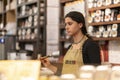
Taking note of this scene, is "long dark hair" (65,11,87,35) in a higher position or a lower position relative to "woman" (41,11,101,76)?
higher

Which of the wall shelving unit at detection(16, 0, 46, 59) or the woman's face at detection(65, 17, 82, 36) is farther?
the wall shelving unit at detection(16, 0, 46, 59)

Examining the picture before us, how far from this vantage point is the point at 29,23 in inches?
219

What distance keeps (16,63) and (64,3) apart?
10.5 ft

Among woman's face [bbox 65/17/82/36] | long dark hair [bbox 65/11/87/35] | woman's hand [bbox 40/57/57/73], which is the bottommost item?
woman's hand [bbox 40/57/57/73]

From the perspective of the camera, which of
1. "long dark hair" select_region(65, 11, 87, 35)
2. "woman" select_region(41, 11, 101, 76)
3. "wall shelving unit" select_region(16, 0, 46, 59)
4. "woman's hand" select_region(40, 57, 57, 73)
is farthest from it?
"wall shelving unit" select_region(16, 0, 46, 59)

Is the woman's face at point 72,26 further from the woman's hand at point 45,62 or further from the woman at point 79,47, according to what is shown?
the woman's hand at point 45,62

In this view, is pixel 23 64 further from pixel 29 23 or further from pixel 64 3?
pixel 29 23

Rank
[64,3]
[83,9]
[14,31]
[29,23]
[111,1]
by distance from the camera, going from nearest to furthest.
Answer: [111,1], [83,9], [64,3], [29,23], [14,31]

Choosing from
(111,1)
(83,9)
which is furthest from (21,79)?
(83,9)

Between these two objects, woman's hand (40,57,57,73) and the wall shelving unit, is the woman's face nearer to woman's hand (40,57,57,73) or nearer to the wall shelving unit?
woman's hand (40,57,57,73)

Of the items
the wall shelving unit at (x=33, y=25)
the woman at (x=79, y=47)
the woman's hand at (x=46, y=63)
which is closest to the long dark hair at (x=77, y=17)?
the woman at (x=79, y=47)

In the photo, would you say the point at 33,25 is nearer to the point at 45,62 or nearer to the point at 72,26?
the point at 72,26

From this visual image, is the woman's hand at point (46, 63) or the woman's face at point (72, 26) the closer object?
the woman's hand at point (46, 63)

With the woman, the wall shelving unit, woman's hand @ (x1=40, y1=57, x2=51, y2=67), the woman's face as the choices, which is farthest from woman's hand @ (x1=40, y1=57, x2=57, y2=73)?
the wall shelving unit
